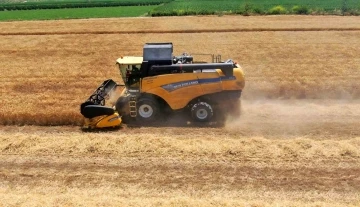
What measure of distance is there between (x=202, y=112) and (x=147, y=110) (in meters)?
1.74

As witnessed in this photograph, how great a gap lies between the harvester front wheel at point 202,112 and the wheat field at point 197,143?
34 centimetres

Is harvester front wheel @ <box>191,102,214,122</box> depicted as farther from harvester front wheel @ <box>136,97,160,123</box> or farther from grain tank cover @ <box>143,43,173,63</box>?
grain tank cover @ <box>143,43,173,63</box>

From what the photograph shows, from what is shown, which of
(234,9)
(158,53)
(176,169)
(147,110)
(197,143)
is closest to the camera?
(176,169)

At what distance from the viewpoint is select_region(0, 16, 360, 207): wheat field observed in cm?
945

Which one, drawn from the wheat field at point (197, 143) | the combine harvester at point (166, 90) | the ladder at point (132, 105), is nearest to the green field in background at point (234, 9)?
the wheat field at point (197, 143)

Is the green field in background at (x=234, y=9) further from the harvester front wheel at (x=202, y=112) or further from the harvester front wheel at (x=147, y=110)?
the harvester front wheel at (x=147, y=110)

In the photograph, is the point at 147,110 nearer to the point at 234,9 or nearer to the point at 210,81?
the point at 210,81

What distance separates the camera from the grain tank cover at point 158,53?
1341cm

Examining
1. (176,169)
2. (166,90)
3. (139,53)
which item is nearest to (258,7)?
(139,53)

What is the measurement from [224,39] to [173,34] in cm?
419

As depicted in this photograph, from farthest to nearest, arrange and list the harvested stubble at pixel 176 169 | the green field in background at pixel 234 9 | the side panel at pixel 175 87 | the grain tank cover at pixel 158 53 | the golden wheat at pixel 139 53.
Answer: the green field in background at pixel 234 9 → the golden wheat at pixel 139 53 → the grain tank cover at pixel 158 53 → the side panel at pixel 175 87 → the harvested stubble at pixel 176 169

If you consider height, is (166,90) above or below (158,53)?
below

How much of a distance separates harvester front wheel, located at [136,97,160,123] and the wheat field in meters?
0.50

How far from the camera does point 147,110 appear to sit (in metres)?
13.7
